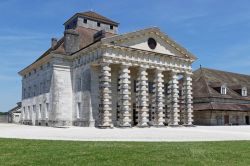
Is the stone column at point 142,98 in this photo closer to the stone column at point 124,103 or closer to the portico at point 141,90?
the portico at point 141,90

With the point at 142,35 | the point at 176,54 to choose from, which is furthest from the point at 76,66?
the point at 176,54

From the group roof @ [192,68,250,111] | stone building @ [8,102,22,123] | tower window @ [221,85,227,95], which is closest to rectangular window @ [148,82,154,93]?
roof @ [192,68,250,111]

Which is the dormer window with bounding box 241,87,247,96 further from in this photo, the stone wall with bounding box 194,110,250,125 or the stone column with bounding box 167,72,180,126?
the stone column with bounding box 167,72,180,126

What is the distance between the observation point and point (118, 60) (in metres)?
33.0

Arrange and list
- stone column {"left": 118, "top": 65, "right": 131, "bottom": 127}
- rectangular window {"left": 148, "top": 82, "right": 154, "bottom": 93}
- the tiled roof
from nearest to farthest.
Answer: stone column {"left": 118, "top": 65, "right": 131, "bottom": 127} → rectangular window {"left": 148, "top": 82, "right": 154, "bottom": 93} → the tiled roof

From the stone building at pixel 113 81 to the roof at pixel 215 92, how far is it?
295 inches

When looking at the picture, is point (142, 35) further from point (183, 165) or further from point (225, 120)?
point (183, 165)

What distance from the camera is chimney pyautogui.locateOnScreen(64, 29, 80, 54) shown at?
126ft

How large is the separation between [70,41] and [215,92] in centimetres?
2307

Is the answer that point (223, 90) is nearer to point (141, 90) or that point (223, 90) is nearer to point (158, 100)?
point (158, 100)

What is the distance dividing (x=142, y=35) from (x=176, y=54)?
5688mm

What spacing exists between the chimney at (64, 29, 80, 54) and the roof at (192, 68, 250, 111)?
1965 cm

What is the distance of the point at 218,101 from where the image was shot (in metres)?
46.7

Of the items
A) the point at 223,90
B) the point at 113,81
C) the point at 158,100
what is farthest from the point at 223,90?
the point at 113,81
